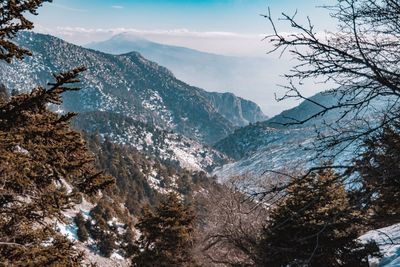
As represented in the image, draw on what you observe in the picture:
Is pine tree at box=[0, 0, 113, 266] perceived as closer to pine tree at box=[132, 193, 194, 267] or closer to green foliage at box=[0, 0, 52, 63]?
green foliage at box=[0, 0, 52, 63]

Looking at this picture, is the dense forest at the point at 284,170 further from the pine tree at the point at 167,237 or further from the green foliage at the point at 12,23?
the pine tree at the point at 167,237

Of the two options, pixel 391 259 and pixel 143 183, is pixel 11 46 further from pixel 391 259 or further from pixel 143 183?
pixel 143 183

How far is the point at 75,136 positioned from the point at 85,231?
4799 centimetres

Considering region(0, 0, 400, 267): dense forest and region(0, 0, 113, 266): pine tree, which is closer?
region(0, 0, 400, 267): dense forest

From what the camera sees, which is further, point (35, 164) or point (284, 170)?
point (284, 170)

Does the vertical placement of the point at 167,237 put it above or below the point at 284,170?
below

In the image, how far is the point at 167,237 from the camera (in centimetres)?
2005

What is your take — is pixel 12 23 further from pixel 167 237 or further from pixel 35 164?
pixel 167 237

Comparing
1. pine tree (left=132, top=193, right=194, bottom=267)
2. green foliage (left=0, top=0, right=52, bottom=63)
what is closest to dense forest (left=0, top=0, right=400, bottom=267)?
green foliage (left=0, top=0, right=52, bottom=63)

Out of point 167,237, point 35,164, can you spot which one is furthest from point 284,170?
point 167,237

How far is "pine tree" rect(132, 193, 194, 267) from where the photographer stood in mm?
19844

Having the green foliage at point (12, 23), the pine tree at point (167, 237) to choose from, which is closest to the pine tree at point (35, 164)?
the green foliage at point (12, 23)

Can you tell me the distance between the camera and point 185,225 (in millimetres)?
20734

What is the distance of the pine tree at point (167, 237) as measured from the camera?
65.1 ft
